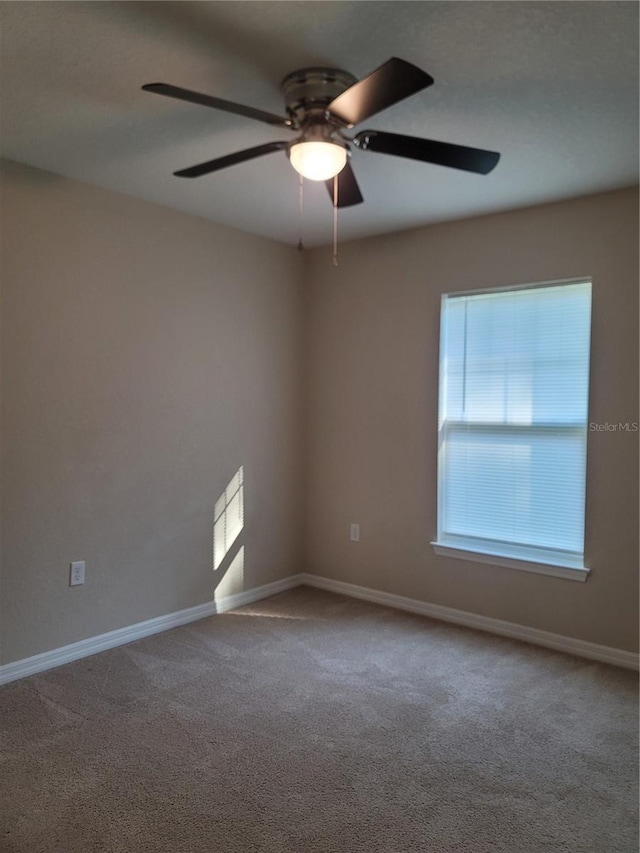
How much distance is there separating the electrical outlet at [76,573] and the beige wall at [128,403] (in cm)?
3

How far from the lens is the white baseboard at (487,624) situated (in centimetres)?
325

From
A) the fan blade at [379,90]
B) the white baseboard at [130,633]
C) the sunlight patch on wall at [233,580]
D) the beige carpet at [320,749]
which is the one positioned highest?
the fan blade at [379,90]

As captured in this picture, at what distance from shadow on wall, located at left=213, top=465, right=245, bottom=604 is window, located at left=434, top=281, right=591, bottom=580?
50.1 inches

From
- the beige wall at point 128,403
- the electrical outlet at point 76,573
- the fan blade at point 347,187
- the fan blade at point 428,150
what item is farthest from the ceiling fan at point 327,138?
the electrical outlet at point 76,573

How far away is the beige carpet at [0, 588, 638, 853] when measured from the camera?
1.96 m

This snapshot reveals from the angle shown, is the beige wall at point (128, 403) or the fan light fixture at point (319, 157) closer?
the fan light fixture at point (319, 157)

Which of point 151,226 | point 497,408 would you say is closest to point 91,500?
point 151,226

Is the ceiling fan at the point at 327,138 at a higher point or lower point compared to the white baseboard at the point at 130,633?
higher

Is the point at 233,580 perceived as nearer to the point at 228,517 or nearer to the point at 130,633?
the point at 228,517

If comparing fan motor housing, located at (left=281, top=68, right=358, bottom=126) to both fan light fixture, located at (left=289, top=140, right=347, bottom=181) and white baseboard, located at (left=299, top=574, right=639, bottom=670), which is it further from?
white baseboard, located at (left=299, top=574, right=639, bottom=670)

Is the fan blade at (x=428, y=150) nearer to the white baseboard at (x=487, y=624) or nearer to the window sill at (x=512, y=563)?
the window sill at (x=512, y=563)

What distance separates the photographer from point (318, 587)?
4473 mm

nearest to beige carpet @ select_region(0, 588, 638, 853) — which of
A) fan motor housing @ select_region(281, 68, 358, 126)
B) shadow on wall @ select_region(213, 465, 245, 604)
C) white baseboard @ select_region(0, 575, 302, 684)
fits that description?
white baseboard @ select_region(0, 575, 302, 684)

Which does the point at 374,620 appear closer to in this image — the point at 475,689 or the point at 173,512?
the point at 475,689
